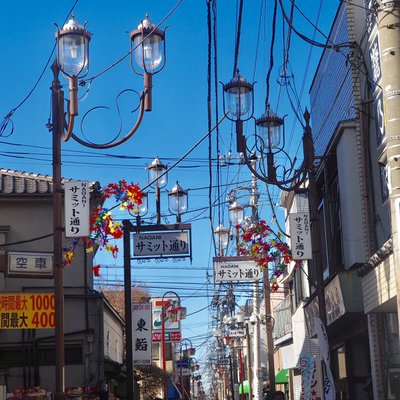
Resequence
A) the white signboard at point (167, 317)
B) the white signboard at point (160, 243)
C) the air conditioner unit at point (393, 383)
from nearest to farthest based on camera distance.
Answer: the air conditioner unit at point (393, 383)
the white signboard at point (160, 243)
the white signboard at point (167, 317)

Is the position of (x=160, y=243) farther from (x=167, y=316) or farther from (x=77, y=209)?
(x=167, y=316)

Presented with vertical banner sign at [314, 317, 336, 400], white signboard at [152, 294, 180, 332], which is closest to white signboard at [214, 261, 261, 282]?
vertical banner sign at [314, 317, 336, 400]

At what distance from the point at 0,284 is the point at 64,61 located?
12255 millimetres

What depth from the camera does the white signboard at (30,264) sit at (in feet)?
53.4

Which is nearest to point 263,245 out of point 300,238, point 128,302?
point 300,238

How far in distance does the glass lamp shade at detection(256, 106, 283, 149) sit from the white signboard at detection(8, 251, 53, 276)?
5812 millimetres

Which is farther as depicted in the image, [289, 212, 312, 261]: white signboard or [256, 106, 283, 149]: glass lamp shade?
[289, 212, 312, 261]: white signboard

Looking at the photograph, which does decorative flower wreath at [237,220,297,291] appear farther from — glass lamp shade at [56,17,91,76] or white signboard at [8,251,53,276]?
glass lamp shade at [56,17,91,76]

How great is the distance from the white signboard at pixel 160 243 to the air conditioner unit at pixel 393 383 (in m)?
6.83

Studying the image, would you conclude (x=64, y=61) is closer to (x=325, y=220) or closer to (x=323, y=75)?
(x=325, y=220)

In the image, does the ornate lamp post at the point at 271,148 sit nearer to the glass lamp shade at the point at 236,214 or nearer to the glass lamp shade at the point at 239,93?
the glass lamp shade at the point at 239,93

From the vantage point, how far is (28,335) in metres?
21.0

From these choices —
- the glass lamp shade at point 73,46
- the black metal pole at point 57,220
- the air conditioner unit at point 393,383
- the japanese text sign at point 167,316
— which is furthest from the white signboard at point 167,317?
the glass lamp shade at point 73,46

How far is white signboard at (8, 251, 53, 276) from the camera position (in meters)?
16.3
